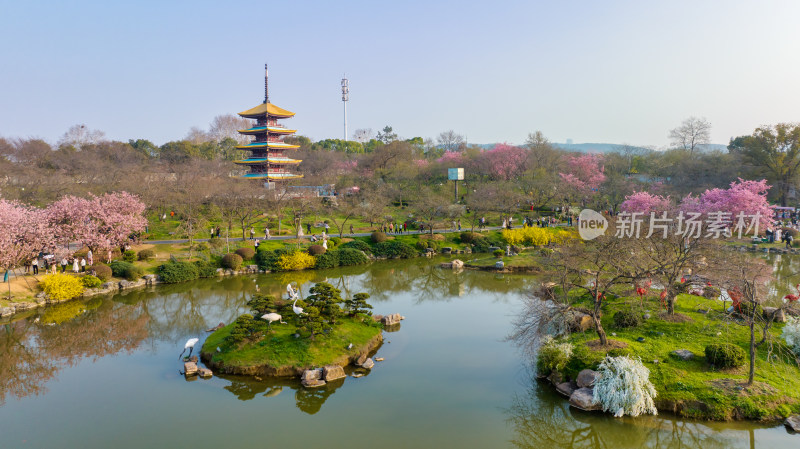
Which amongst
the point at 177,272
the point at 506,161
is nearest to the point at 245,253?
the point at 177,272

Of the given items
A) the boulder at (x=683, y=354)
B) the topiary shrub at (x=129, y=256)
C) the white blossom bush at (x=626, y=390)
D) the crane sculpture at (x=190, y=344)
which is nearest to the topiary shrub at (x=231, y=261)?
the topiary shrub at (x=129, y=256)

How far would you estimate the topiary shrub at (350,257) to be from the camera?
1296 inches

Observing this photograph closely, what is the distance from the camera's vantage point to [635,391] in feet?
39.9

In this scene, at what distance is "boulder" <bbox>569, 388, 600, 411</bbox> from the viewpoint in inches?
503

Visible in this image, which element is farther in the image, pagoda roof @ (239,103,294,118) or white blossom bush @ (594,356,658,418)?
pagoda roof @ (239,103,294,118)


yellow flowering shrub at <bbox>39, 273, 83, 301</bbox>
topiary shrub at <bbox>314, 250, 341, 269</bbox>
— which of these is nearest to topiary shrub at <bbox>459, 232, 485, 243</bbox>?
topiary shrub at <bbox>314, 250, 341, 269</bbox>

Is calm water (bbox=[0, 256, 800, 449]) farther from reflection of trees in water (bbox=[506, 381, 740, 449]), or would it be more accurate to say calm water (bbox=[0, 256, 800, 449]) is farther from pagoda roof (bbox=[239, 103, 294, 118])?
pagoda roof (bbox=[239, 103, 294, 118])

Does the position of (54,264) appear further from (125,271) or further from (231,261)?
(231,261)

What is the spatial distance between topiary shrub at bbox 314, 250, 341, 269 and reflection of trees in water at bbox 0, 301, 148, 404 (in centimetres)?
1141

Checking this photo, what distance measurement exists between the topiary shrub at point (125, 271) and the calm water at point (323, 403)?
17.4 ft

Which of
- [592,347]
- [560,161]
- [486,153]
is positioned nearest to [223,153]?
[486,153]

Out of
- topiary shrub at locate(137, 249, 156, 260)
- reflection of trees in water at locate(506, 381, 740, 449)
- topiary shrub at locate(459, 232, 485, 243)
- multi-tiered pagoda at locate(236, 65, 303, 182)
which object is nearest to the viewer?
reflection of trees in water at locate(506, 381, 740, 449)

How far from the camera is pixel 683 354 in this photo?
1407cm

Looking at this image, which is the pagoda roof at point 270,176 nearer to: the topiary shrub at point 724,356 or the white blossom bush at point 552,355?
the white blossom bush at point 552,355
